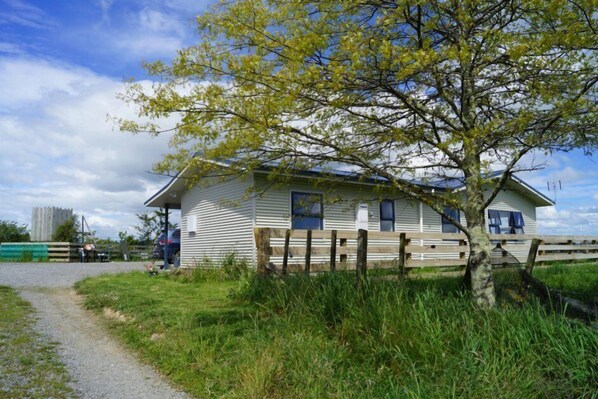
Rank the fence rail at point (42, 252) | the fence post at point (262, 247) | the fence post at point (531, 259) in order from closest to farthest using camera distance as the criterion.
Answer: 1. the fence post at point (262, 247)
2. the fence post at point (531, 259)
3. the fence rail at point (42, 252)

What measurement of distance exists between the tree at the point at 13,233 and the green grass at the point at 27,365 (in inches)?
1229

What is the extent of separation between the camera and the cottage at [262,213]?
1580 cm

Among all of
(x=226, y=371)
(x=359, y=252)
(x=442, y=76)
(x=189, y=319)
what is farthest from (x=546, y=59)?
(x=189, y=319)

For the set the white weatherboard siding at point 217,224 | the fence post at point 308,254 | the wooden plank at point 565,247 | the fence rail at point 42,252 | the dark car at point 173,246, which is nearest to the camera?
the fence post at point 308,254

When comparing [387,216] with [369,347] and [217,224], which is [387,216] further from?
[369,347]

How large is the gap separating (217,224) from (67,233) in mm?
21007

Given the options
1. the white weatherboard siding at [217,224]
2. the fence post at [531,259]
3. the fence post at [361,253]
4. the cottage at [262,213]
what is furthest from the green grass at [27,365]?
the fence post at [531,259]

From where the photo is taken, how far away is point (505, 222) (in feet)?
80.0

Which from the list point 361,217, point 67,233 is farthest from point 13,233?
point 361,217

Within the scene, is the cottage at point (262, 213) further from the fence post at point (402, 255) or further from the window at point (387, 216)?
Answer: the fence post at point (402, 255)

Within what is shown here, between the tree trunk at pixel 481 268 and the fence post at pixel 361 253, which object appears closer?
the tree trunk at pixel 481 268

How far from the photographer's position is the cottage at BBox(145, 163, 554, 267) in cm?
1580

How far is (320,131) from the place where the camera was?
7.33 metres

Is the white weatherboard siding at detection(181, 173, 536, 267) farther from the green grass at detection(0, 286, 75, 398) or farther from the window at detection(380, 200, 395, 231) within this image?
the green grass at detection(0, 286, 75, 398)
